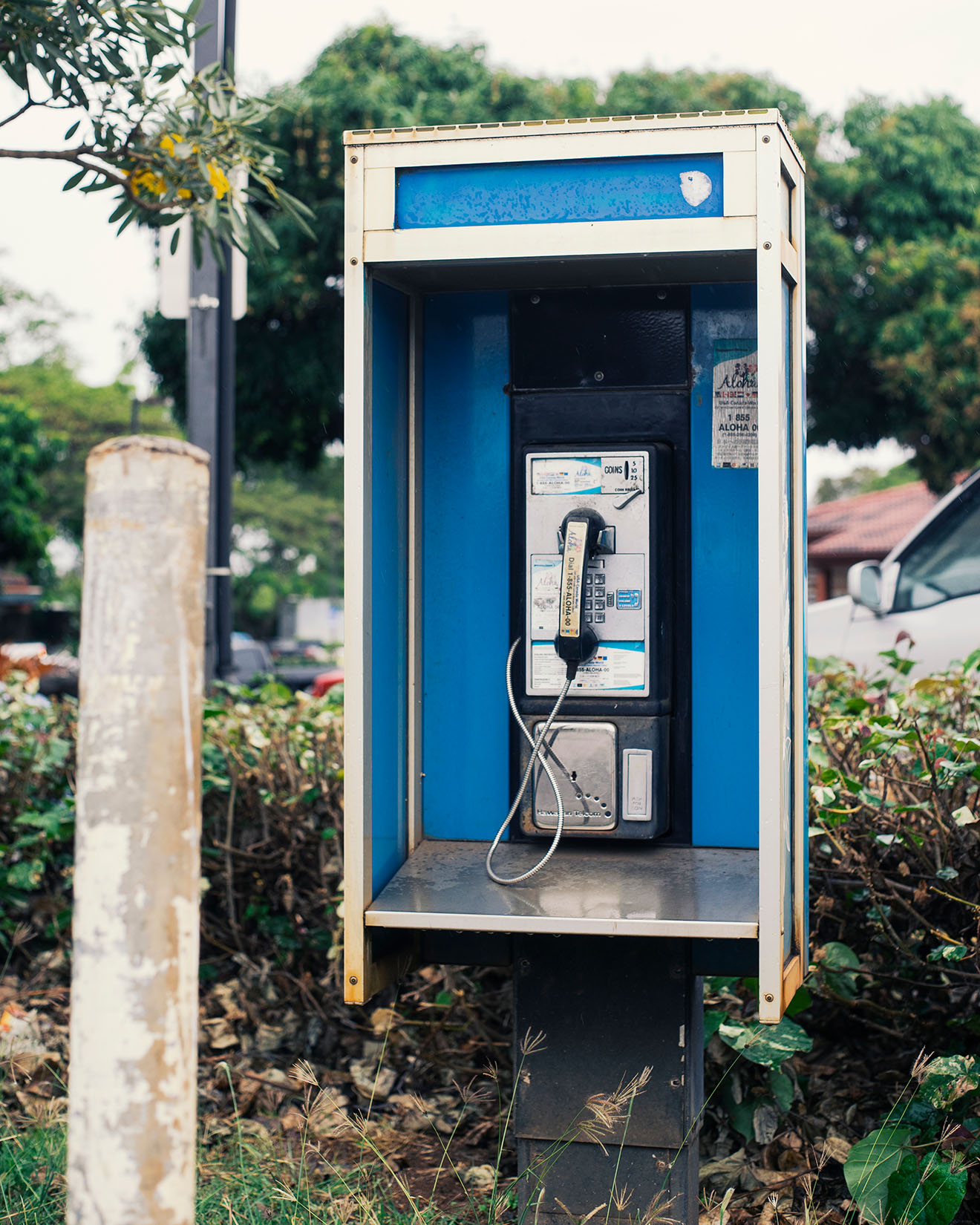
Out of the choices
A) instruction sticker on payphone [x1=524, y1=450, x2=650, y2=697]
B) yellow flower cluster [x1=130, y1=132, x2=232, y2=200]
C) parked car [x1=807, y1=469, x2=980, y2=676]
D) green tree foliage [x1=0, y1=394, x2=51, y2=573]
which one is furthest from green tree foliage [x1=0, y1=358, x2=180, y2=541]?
instruction sticker on payphone [x1=524, y1=450, x2=650, y2=697]

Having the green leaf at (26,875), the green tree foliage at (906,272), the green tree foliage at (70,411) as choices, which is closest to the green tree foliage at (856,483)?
the green tree foliage at (70,411)

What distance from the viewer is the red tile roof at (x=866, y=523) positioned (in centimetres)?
2348

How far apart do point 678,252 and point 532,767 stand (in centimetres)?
94

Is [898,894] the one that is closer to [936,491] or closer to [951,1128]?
[951,1128]

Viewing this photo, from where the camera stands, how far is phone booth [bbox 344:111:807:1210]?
2023 mm

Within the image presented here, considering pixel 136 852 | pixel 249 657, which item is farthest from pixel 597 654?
pixel 249 657

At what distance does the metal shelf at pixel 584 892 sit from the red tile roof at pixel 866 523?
20.7 m

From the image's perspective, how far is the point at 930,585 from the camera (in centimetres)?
514

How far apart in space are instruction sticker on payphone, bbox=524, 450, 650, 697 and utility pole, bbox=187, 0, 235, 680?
2.17 m

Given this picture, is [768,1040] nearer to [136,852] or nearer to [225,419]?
[136,852]

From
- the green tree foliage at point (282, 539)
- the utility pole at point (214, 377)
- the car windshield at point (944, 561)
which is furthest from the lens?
the green tree foliage at point (282, 539)

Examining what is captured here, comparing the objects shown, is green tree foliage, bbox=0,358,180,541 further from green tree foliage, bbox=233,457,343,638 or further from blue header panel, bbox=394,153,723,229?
blue header panel, bbox=394,153,723,229

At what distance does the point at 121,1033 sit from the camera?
43.6 inches

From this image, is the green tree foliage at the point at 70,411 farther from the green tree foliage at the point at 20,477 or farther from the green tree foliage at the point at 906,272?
the green tree foliage at the point at 906,272
